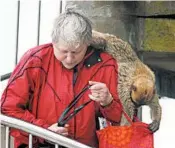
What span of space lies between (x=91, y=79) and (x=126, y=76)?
0.21m

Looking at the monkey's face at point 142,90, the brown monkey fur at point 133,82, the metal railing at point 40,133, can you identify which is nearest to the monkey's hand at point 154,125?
the brown monkey fur at point 133,82

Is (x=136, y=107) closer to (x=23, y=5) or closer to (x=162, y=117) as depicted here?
(x=162, y=117)

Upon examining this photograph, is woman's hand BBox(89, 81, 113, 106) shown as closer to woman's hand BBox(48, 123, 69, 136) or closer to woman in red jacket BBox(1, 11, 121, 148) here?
woman in red jacket BBox(1, 11, 121, 148)

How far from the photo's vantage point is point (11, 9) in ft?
10.2

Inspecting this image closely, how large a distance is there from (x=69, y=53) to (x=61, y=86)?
189 millimetres

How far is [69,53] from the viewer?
277cm

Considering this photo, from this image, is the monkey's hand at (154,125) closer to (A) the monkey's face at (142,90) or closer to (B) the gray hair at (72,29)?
(A) the monkey's face at (142,90)

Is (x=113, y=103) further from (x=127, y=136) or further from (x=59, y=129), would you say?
(x=59, y=129)

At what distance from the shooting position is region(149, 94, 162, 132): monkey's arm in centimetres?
289

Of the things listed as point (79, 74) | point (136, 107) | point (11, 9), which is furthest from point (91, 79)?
point (11, 9)

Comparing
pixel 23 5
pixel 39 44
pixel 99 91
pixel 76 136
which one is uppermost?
pixel 23 5

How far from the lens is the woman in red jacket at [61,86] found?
2.80 m

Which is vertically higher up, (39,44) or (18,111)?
(39,44)

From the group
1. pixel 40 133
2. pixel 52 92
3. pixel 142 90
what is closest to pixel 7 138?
pixel 40 133
